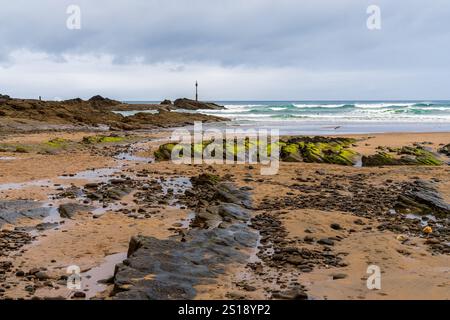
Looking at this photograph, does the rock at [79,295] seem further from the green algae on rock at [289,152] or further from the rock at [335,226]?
the green algae on rock at [289,152]

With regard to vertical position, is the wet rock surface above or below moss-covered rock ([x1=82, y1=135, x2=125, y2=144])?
below

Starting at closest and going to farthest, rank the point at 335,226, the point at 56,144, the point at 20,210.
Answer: the point at 335,226, the point at 20,210, the point at 56,144

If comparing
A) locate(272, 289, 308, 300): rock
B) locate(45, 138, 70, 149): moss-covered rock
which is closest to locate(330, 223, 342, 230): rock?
locate(272, 289, 308, 300): rock

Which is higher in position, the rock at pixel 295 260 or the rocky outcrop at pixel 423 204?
the rocky outcrop at pixel 423 204

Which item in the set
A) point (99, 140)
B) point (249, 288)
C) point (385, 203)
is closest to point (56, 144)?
point (99, 140)

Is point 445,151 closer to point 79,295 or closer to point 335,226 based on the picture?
point 335,226

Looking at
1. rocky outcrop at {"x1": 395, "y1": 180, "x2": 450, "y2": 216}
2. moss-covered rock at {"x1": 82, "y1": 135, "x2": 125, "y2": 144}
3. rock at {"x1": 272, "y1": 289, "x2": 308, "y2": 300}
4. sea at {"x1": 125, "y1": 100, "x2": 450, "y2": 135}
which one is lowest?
rock at {"x1": 272, "y1": 289, "x2": 308, "y2": 300}

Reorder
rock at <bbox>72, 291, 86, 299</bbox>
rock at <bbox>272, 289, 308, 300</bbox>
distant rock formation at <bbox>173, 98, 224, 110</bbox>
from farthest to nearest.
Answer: distant rock formation at <bbox>173, 98, 224, 110</bbox> < rock at <bbox>72, 291, 86, 299</bbox> < rock at <bbox>272, 289, 308, 300</bbox>

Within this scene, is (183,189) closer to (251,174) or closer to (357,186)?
(251,174)

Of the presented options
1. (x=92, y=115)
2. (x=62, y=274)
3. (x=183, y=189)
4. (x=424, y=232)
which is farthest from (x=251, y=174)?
(x=92, y=115)

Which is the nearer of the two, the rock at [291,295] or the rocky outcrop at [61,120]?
the rock at [291,295]

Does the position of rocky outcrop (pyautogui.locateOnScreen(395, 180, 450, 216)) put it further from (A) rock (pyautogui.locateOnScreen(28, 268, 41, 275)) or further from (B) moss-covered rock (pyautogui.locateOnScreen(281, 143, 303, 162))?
(A) rock (pyautogui.locateOnScreen(28, 268, 41, 275))

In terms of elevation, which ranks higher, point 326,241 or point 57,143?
point 57,143

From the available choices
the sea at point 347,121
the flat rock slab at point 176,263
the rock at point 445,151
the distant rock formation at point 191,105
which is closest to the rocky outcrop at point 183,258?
the flat rock slab at point 176,263
